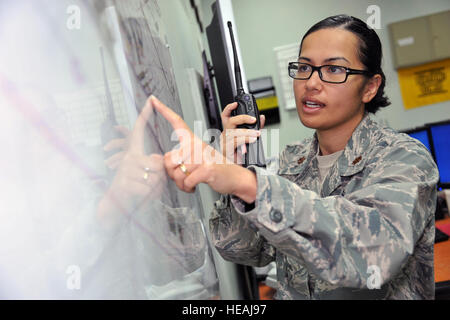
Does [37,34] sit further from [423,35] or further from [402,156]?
[423,35]

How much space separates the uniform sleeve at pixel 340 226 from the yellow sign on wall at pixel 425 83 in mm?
2276

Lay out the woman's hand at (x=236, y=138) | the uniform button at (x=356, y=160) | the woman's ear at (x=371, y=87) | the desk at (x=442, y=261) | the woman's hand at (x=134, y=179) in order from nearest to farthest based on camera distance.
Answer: the woman's hand at (x=134, y=179) < the woman's hand at (x=236, y=138) < the uniform button at (x=356, y=160) < the woman's ear at (x=371, y=87) < the desk at (x=442, y=261)

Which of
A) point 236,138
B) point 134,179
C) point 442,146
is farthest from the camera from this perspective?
point 442,146

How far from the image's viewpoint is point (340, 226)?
20.1 inches

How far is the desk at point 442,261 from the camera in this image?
4.01 feet

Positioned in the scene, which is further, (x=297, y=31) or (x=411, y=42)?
(x=297, y=31)

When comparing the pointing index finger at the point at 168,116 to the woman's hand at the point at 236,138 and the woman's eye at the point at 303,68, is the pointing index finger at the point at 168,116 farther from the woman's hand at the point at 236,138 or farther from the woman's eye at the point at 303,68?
the woman's eye at the point at 303,68

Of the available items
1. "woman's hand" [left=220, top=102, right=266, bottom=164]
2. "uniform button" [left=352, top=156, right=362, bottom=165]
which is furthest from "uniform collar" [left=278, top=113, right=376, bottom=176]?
"woman's hand" [left=220, top=102, right=266, bottom=164]

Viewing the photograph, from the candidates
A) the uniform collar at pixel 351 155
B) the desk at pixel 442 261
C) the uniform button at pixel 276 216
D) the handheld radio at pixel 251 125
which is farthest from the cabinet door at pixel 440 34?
the uniform button at pixel 276 216

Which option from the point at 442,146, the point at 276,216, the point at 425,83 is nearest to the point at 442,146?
the point at 442,146

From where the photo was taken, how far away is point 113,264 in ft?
0.98

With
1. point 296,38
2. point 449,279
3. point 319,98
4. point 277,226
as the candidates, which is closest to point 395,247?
point 277,226

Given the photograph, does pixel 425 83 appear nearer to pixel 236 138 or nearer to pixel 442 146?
pixel 442 146

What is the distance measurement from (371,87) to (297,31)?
1887mm
